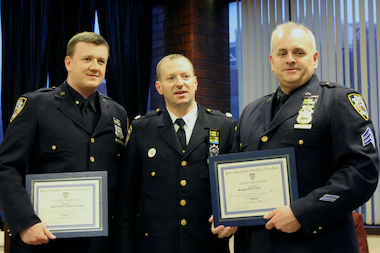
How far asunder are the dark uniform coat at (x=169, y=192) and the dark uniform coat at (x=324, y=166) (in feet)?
1.15

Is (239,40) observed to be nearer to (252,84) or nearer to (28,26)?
(252,84)

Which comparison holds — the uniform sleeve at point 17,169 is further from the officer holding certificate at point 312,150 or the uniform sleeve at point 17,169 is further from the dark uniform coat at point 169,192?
the officer holding certificate at point 312,150

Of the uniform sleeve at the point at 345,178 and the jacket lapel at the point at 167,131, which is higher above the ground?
the jacket lapel at the point at 167,131

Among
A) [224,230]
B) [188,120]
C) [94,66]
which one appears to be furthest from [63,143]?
[224,230]

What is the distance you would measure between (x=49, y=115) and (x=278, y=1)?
3844mm

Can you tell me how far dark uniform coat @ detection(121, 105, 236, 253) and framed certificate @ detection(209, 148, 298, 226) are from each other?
14.2 inches

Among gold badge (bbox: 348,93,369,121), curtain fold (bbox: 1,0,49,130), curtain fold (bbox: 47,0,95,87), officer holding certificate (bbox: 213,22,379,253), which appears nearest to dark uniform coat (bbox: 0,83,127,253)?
officer holding certificate (bbox: 213,22,379,253)

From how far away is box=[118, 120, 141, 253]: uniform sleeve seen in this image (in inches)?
116

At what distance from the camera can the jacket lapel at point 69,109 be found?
2982mm

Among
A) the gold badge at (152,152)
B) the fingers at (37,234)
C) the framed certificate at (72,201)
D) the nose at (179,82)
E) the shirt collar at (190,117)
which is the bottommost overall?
Answer: the fingers at (37,234)

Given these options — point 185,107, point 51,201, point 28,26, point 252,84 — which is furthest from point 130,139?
point 252,84

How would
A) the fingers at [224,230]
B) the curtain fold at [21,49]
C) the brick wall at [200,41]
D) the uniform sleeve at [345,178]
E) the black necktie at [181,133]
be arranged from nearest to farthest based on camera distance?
the uniform sleeve at [345,178] → the fingers at [224,230] → the black necktie at [181,133] → the curtain fold at [21,49] → the brick wall at [200,41]

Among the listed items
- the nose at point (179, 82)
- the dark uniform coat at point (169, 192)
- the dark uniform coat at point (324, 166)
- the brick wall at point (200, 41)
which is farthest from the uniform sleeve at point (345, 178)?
the brick wall at point (200, 41)

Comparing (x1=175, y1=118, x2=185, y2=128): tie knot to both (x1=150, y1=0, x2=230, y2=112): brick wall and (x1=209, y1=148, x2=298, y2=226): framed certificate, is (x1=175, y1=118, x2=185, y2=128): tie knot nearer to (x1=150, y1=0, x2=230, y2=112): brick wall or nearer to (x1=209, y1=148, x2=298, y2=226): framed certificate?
(x1=209, y1=148, x2=298, y2=226): framed certificate
